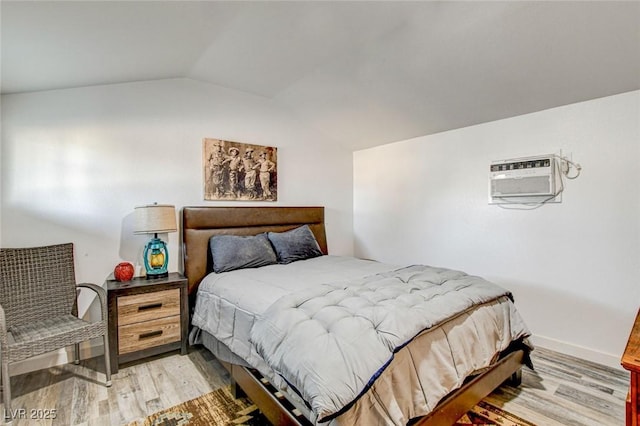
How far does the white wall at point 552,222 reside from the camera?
2490 mm

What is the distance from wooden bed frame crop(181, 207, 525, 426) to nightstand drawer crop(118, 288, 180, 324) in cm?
24

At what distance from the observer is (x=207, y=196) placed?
342 cm

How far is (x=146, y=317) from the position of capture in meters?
2.65

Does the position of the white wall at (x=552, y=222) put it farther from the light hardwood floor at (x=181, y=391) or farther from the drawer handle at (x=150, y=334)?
the drawer handle at (x=150, y=334)

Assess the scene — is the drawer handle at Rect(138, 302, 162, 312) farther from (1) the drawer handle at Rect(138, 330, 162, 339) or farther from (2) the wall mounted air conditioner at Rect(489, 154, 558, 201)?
(2) the wall mounted air conditioner at Rect(489, 154, 558, 201)

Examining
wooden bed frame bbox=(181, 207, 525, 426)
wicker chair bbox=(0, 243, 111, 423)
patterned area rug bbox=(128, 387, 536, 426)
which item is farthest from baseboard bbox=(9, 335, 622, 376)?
patterned area rug bbox=(128, 387, 536, 426)

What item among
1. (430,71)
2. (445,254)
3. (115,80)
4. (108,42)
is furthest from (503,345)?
(115,80)

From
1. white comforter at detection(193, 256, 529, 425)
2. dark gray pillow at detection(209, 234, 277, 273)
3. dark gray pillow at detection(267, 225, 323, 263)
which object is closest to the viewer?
white comforter at detection(193, 256, 529, 425)

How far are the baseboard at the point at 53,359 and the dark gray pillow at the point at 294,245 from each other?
1808 mm

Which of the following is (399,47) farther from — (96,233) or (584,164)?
(96,233)

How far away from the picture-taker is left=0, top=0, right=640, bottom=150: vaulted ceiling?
6.23ft

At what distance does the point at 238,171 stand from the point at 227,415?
242 cm

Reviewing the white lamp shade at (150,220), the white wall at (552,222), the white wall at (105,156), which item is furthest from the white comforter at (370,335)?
the white wall at (105,156)

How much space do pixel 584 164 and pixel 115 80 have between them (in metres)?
4.12
